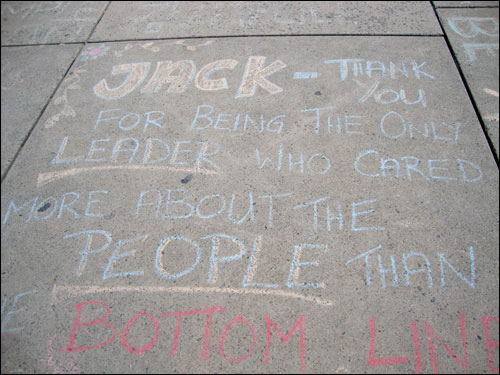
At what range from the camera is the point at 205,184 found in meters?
2.60

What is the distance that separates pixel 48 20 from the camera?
171 inches

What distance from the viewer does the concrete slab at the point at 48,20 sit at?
4.09 m

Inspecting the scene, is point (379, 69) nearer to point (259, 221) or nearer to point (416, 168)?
point (416, 168)

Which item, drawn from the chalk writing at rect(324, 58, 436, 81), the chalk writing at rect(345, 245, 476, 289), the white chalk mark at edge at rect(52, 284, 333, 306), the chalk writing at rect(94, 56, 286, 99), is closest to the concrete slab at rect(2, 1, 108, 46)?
the chalk writing at rect(94, 56, 286, 99)

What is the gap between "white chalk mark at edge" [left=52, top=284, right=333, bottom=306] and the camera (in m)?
2.06

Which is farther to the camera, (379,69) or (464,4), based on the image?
(464,4)

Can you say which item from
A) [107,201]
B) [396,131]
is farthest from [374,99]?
[107,201]

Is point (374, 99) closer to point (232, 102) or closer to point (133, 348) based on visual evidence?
point (232, 102)

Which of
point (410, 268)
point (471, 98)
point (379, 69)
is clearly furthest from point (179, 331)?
point (471, 98)

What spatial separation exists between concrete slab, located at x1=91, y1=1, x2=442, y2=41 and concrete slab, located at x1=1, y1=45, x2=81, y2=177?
502mm

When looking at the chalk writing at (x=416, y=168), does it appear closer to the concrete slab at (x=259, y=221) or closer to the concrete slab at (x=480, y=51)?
the concrete slab at (x=259, y=221)

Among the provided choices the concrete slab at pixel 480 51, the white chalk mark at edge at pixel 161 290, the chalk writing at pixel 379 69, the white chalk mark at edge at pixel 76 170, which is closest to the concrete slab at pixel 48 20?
the white chalk mark at edge at pixel 76 170

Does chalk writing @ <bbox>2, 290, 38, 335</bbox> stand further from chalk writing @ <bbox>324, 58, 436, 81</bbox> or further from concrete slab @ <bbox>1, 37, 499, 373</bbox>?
chalk writing @ <bbox>324, 58, 436, 81</bbox>

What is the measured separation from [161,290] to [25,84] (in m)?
2.76
